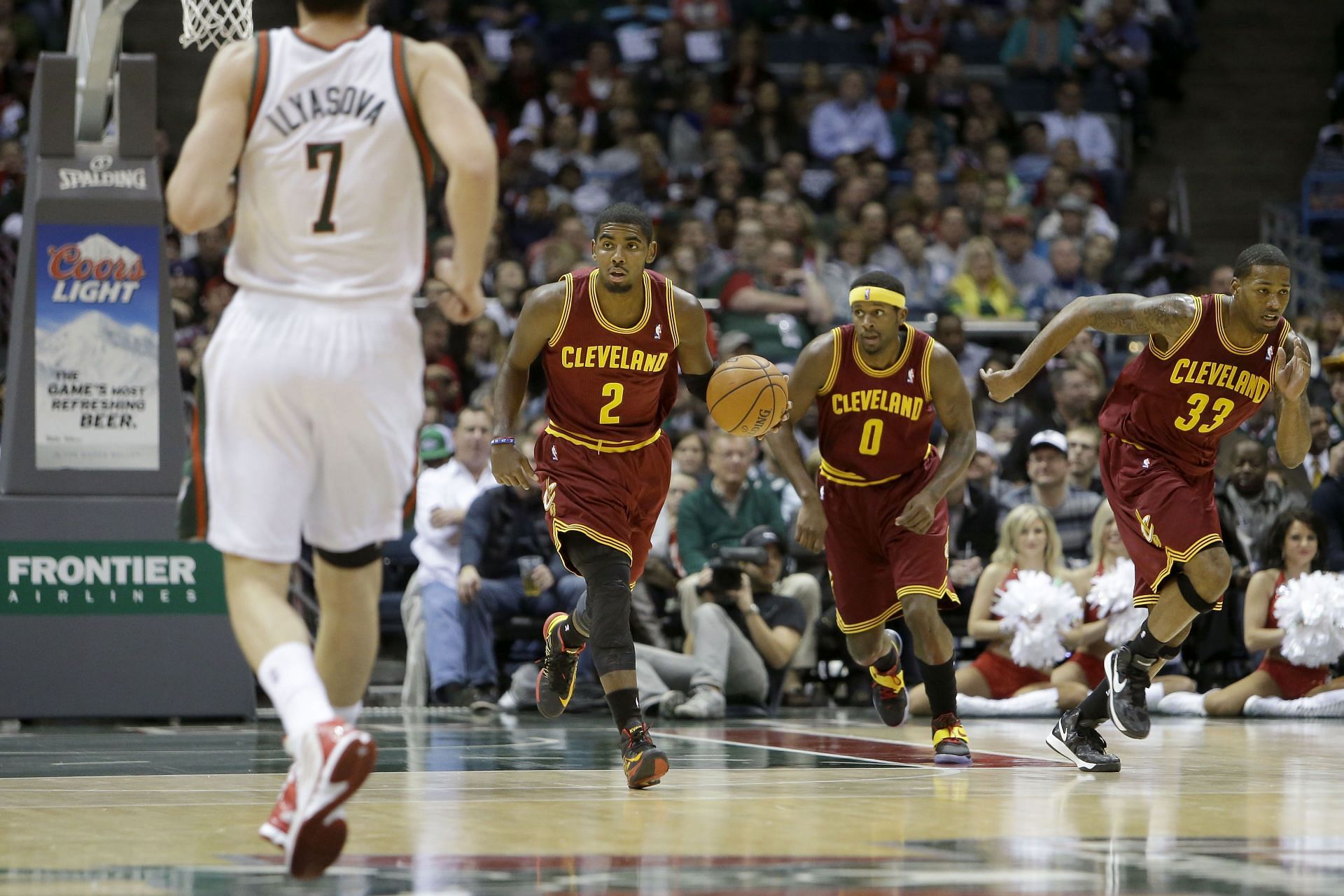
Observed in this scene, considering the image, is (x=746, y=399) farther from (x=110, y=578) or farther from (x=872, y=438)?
(x=110, y=578)

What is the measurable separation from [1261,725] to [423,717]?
4.79 m

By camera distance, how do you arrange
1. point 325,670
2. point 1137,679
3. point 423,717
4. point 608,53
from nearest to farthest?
1. point 325,670
2. point 1137,679
3. point 423,717
4. point 608,53

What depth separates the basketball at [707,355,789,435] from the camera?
7.49 metres

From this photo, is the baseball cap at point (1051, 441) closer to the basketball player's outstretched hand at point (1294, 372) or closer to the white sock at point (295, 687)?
the basketball player's outstretched hand at point (1294, 372)

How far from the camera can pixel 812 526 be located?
25.5ft

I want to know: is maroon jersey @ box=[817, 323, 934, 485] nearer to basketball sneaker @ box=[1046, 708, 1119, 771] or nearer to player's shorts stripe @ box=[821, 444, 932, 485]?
player's shorts stripe @ box=[821, 444, 932, 485]

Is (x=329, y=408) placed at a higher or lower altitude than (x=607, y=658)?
higher

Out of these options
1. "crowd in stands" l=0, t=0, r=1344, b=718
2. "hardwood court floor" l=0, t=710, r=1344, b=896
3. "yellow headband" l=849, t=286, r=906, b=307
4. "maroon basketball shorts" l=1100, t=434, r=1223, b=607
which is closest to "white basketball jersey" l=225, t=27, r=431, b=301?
"hardwood court floor" l=0, t=710, r=1344, b=896

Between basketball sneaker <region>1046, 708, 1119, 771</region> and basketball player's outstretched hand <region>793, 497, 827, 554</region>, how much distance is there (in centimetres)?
128

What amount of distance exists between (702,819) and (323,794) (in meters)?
1.66

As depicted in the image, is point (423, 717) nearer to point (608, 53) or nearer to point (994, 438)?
point (994, 438)

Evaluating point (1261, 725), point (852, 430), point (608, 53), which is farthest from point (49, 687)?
point (608, 53)

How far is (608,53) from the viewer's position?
1809 centimetres

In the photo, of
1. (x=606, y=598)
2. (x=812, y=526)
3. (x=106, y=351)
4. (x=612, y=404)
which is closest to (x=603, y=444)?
(x=612, y=404)
